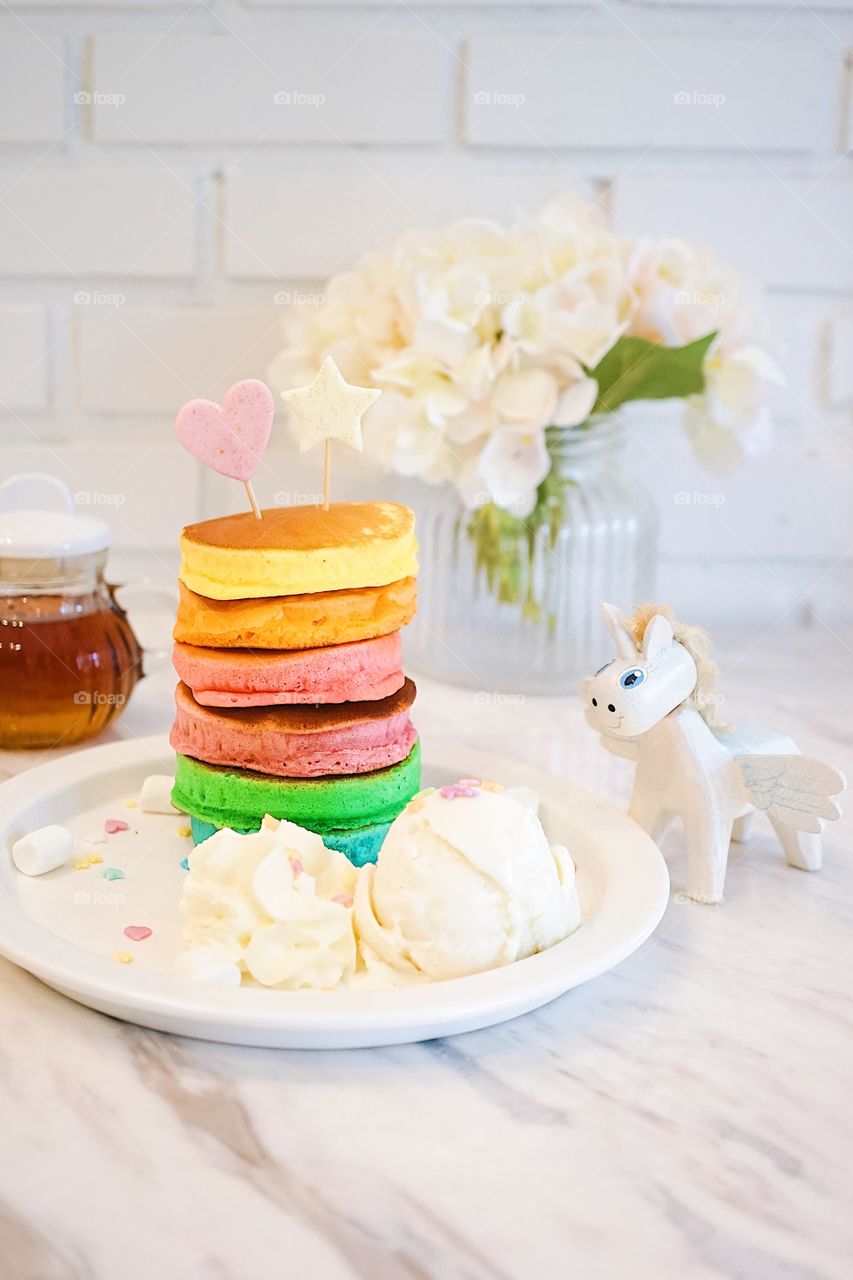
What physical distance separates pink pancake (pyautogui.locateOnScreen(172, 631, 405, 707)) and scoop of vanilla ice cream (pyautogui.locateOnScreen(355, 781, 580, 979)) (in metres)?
0.15

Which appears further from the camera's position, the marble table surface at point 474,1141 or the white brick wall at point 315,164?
the white brick wall at point 315,164

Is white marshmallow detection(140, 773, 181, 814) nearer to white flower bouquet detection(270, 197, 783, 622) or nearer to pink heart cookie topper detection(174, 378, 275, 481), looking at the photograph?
pink heart cookie topper detection(174, 378, 275, 481)

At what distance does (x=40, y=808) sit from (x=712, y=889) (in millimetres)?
585

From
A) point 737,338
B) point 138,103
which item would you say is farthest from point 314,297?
point 737,338

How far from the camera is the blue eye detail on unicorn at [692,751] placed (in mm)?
1023

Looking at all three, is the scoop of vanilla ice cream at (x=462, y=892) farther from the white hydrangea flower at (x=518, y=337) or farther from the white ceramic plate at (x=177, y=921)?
the white hydrangea flower at (x=518, y=337)

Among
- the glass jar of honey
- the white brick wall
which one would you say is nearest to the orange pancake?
the glass jar of honey

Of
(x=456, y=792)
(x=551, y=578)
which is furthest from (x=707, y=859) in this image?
(x=551, y=578)

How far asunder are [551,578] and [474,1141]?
92cm

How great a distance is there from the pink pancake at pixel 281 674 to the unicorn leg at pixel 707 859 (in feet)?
0.94

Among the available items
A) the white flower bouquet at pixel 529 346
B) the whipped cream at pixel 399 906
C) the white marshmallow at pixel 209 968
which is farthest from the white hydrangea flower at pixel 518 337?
the white marshmallow at pixel 209 968

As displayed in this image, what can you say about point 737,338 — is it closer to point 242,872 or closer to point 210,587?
point 210,587

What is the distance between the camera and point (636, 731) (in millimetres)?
1026

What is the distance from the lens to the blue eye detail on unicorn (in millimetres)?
1023
